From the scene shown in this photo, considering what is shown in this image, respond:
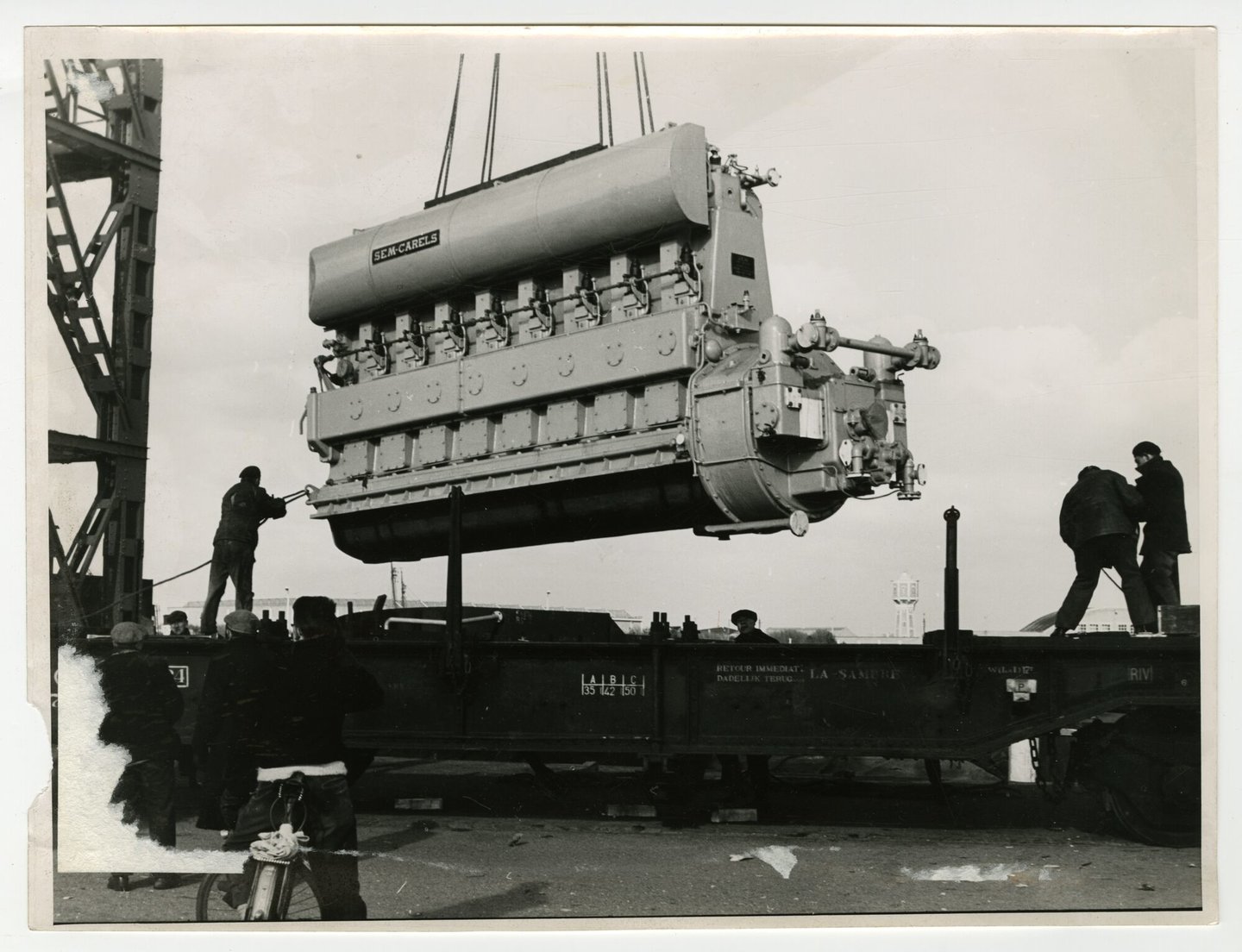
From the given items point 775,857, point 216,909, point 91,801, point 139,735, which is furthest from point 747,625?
point 91,801

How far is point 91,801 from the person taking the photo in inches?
321

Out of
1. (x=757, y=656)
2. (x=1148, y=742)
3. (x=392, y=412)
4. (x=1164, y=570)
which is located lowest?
(x=1148, y=742)

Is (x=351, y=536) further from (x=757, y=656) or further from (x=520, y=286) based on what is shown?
(x=757, y=656)

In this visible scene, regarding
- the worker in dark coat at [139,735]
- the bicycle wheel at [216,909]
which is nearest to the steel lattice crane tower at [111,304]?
the worker in dark coat at [139,735]

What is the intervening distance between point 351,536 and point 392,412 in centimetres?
166

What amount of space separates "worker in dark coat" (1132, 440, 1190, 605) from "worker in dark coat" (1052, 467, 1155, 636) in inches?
3.3

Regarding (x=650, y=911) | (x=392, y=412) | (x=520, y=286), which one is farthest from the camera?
(x=392, y=412)

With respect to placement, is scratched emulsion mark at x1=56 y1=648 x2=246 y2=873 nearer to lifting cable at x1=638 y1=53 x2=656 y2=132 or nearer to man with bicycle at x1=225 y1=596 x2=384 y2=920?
man with bicycle at x1=225 y1=596 x2=384 y2=920

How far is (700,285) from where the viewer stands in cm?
1027

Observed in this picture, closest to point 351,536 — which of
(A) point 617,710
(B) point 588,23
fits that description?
(A) point 617,710

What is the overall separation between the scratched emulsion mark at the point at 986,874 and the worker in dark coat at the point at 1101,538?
1866mm

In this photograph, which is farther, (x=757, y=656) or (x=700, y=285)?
(x=700, y=285)

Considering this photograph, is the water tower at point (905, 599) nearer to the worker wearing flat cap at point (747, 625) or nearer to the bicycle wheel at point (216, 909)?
the worker wearing flat cap at point (747, 625)

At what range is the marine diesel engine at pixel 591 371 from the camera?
9.83 metres
